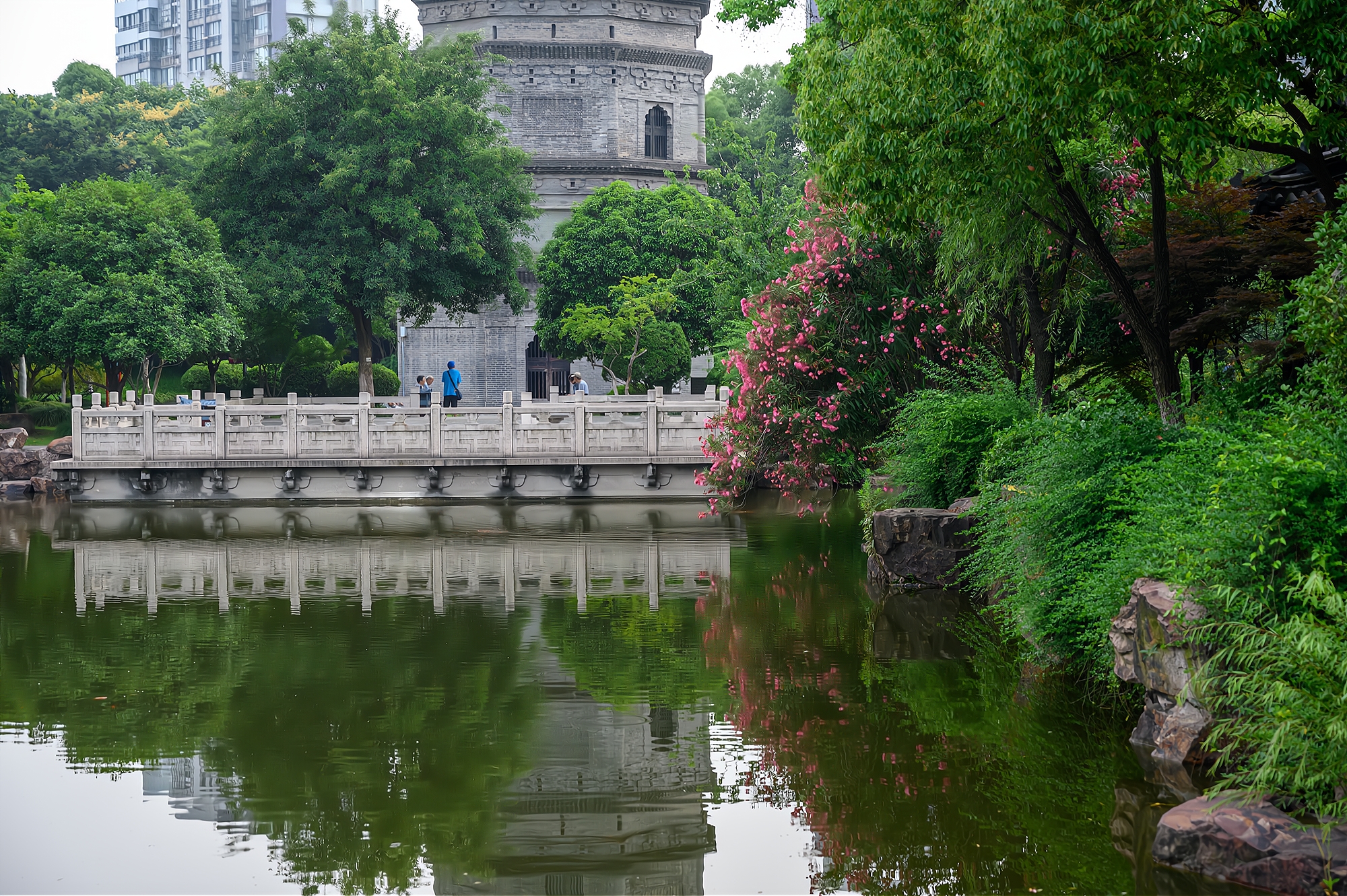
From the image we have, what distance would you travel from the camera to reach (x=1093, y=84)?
8609mm

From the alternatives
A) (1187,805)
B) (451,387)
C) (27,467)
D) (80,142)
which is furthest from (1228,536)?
(80,142)

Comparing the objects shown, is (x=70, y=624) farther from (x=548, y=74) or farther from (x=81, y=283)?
(x=548, y=74)

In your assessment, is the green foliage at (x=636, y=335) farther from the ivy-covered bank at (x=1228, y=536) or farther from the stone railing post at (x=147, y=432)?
the ivy-covered bank at (x=1228, y=536)

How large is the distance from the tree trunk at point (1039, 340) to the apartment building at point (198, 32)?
77700mm

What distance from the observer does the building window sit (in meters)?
40.9

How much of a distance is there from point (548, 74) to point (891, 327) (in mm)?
27160

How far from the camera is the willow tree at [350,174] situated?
99.8ft

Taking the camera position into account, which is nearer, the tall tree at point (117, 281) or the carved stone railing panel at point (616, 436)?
the carved stone railing panel at point (616, 436)

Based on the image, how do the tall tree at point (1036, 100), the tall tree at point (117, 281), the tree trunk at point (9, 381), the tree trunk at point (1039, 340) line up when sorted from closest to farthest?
the tall tree at point (1036, 100)
the tree trunk at point (1039, 340)
the tall tree at point (117, 281)
the tree trunk at point (9, 381)

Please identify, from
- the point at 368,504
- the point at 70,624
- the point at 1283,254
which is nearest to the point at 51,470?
the point at 368,504

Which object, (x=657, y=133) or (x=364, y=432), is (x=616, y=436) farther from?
(x=657, y=133)

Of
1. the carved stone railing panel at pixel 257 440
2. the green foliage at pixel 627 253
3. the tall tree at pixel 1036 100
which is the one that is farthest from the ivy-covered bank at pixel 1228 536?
the green foliage at pixel 627 253

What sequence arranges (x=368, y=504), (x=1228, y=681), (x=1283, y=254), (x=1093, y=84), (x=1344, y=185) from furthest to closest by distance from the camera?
1. (x=368, y=504)
2. (x=1283, y=254)
3. (x=1093, y=84)
4. (x=1344, y=185)
5. (x=1228, y=681)

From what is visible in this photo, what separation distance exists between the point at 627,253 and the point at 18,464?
15921 mm
